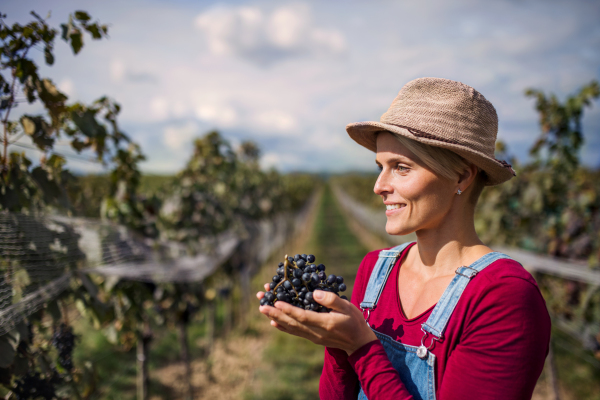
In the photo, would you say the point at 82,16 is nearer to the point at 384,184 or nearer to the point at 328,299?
the point at 384,184

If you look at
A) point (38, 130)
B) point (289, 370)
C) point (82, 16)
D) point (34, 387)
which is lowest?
point (289, 370)

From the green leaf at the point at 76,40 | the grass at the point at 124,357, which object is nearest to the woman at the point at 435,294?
the green leaf at the point at 76,40

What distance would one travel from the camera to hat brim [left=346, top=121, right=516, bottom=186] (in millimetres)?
1017

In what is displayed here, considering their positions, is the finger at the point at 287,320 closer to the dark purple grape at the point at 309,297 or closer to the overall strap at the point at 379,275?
the dark purple grape at the point at 309,297

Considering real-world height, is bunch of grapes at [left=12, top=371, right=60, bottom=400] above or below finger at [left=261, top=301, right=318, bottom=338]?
below

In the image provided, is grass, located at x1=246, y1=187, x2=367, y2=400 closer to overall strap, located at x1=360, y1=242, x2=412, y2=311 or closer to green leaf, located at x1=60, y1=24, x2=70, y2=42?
overall strap, located at x1=360, y1=242, x2=412, y2=311

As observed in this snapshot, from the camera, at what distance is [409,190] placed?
1.09 metres

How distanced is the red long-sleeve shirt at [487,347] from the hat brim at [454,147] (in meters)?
0.28

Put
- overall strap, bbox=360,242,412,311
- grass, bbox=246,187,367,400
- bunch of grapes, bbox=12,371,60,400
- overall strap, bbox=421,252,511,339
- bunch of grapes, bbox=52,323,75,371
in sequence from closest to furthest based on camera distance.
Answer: overall strap, bbox=421,252,511,339 → overall strap, bbox=360,242,412,311 → bunch of grapes, bbox=12,371,60,400 → bunch of grapes, bbox=52,323,75,371 → grass, bbox=246,187,367,400

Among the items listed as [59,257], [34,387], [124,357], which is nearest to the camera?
[34,387]

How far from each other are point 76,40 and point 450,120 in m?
1.77

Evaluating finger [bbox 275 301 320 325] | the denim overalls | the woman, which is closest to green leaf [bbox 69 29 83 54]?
the woman

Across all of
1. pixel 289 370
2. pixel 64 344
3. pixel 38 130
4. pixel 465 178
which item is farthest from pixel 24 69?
pixel 289 370

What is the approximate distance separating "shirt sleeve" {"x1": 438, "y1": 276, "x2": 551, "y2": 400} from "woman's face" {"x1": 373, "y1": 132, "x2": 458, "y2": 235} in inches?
10.5
